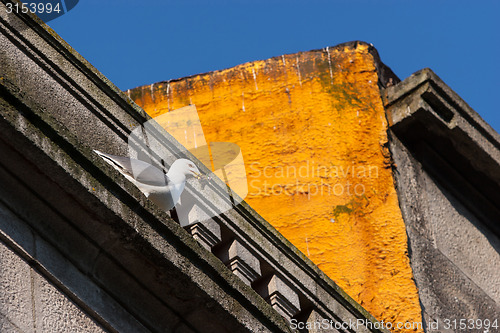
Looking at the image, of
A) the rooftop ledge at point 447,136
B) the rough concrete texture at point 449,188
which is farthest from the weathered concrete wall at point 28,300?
the rooftop ledge at point 447,136

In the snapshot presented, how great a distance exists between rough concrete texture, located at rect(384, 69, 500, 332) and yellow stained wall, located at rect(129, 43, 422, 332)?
8.3 inches

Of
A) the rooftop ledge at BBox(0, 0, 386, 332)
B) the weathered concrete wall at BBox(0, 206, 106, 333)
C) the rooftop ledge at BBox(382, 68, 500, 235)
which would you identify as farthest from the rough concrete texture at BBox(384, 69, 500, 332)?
the weathered concrete wall at BBox(0, 206, 106, 333)

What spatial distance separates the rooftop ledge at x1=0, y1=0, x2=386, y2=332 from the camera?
4438 mm

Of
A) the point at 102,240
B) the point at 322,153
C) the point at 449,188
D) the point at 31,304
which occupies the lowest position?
the point at 31,304

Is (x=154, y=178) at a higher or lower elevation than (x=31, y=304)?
higher

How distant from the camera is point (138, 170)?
556cm

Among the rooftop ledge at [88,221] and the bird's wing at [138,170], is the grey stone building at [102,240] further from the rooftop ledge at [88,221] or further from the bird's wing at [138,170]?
the bird's wing at [138,170]

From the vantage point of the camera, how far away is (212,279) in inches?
194

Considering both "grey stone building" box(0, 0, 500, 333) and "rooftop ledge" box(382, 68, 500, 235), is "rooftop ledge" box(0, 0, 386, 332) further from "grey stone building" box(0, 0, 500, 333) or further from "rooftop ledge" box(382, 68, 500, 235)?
"rooftop ledge" box(382, 68, 500, 235)

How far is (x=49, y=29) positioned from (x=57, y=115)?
0.52 metres

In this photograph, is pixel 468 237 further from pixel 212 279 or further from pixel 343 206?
pixel 212 279

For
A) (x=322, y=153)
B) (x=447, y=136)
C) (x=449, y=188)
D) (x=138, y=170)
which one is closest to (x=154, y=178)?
(x=138, y=170)

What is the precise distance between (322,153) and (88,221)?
5.18 meters

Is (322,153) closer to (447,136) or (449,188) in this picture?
(447,136)
